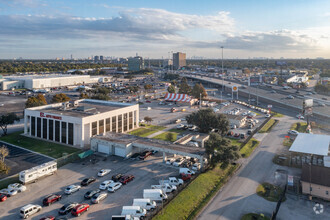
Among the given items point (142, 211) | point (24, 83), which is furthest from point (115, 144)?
point (24, 83)

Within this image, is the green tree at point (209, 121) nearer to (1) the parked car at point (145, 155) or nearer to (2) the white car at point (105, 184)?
(1) the parked car at point (145, 155)

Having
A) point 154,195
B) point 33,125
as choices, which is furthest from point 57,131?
point 154,195

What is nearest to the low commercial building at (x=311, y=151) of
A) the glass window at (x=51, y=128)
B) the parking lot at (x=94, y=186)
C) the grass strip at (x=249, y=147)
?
the grass strip at (x=249, y=147)

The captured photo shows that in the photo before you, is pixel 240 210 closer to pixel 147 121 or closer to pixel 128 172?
pixel 128 172

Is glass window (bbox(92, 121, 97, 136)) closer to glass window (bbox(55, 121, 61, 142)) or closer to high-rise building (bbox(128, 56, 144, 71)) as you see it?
glass window (bbox(55, 121, 61, 142))

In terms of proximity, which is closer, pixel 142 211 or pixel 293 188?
pixel 142 211

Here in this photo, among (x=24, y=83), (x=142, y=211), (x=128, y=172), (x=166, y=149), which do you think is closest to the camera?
(x=142, y=211)

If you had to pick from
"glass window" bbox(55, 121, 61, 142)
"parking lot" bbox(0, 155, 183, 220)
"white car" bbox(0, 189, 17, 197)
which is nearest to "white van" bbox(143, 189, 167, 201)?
"parking lot" bbox(0, 155, 183, 220)
